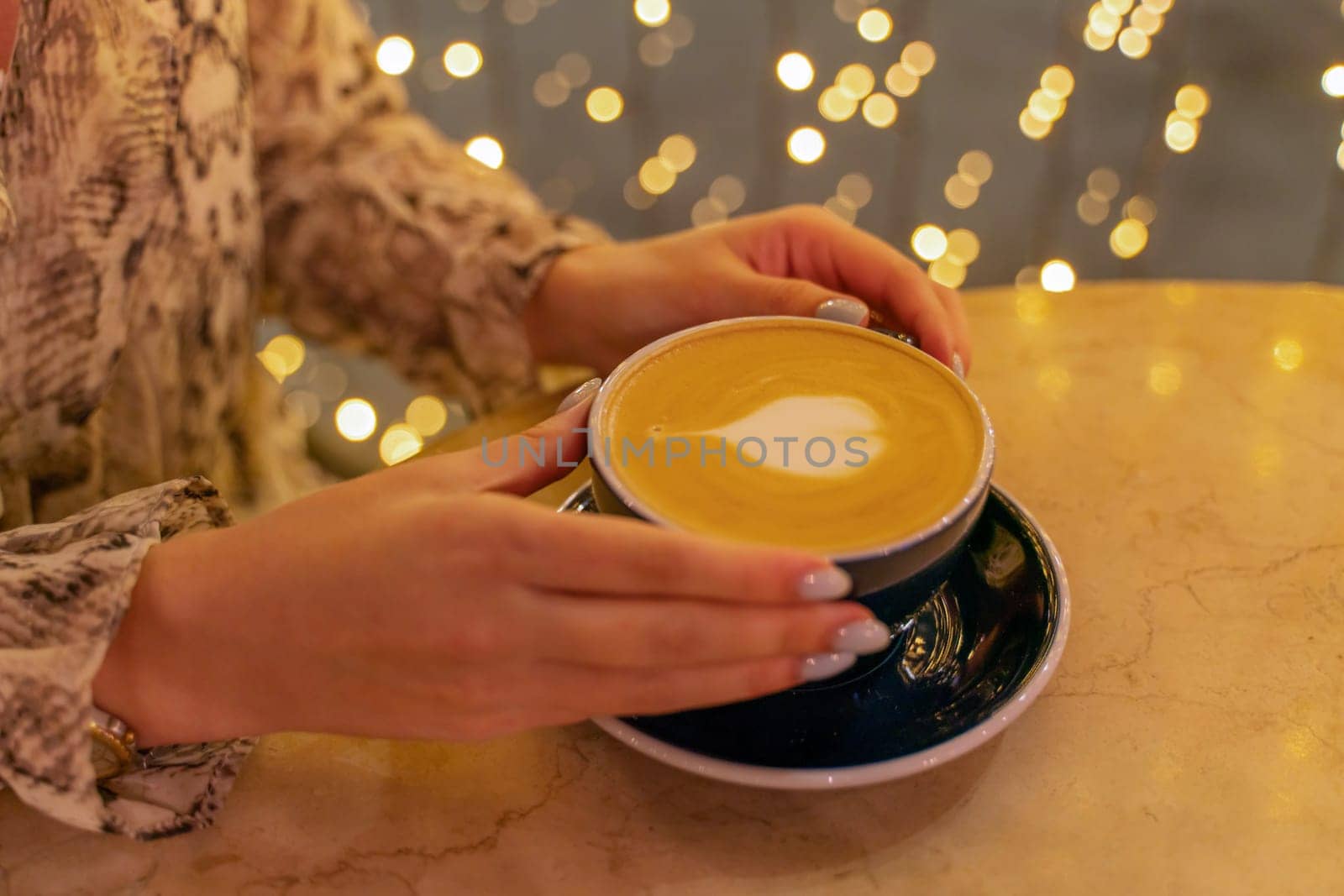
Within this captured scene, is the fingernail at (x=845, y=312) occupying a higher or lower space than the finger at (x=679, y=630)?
higher

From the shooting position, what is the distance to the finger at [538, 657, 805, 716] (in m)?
0.48

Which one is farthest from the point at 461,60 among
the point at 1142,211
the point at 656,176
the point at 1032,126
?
the point at 1142,211

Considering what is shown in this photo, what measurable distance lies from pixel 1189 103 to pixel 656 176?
1.11 m

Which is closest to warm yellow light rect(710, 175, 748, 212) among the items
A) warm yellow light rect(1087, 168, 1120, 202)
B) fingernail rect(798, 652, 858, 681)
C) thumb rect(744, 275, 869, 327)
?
warm yellow light rect(1087, 168, 1120, 202)

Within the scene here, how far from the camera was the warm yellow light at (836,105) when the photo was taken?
7.39 ft

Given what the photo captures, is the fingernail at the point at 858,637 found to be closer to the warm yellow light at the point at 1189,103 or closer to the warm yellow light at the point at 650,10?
the warm yellow light at the point at 650,10

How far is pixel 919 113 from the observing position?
2254 millimetres

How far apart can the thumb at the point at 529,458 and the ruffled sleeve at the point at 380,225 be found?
0.34 meters

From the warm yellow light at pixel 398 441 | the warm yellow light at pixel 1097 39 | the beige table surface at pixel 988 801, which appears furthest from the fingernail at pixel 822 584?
the warm yellow light at pixel 1097 39

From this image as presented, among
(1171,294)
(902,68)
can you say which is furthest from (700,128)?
(1171,294)

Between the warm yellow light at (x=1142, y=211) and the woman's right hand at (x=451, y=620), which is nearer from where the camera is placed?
the woman's right hand at (x=451, y=620)

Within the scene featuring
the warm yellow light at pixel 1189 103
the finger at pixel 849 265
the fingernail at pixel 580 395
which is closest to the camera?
the fingernail at pixel 580 395

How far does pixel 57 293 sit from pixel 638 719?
18.9 inches

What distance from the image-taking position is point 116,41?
0.71 metres
